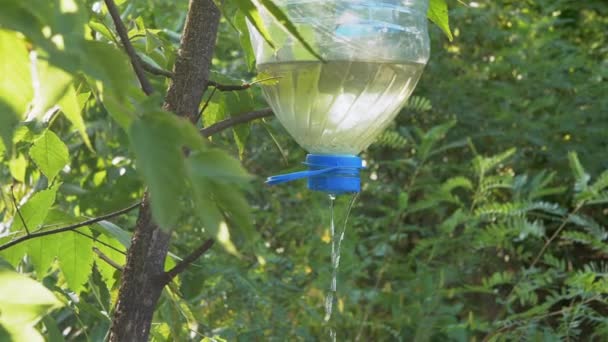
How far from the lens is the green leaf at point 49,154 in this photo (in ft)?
3.17

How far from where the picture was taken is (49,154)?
0.97 meters

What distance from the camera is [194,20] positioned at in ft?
3.08

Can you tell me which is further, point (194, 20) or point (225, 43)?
point (225, 43)

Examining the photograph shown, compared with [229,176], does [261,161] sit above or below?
above

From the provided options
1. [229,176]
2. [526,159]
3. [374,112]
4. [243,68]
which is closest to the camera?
[229,176]

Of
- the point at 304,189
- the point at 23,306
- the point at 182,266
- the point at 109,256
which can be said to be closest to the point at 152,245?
the point at 182,266

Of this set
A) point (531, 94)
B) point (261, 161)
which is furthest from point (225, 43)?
point (531, 94)

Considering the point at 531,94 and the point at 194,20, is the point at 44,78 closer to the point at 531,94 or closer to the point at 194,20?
the point at 194,20

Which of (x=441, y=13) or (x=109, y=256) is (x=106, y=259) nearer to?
(x=109, y=256)

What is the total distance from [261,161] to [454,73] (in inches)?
35.5

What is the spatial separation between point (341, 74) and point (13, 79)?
627mm

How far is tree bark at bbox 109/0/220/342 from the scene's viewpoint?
2.98 feet

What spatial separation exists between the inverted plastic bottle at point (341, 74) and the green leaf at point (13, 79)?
1.47ft

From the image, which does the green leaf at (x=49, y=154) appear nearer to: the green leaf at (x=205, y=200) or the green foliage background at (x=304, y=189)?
the green foliage background at (x=304, y=189)
